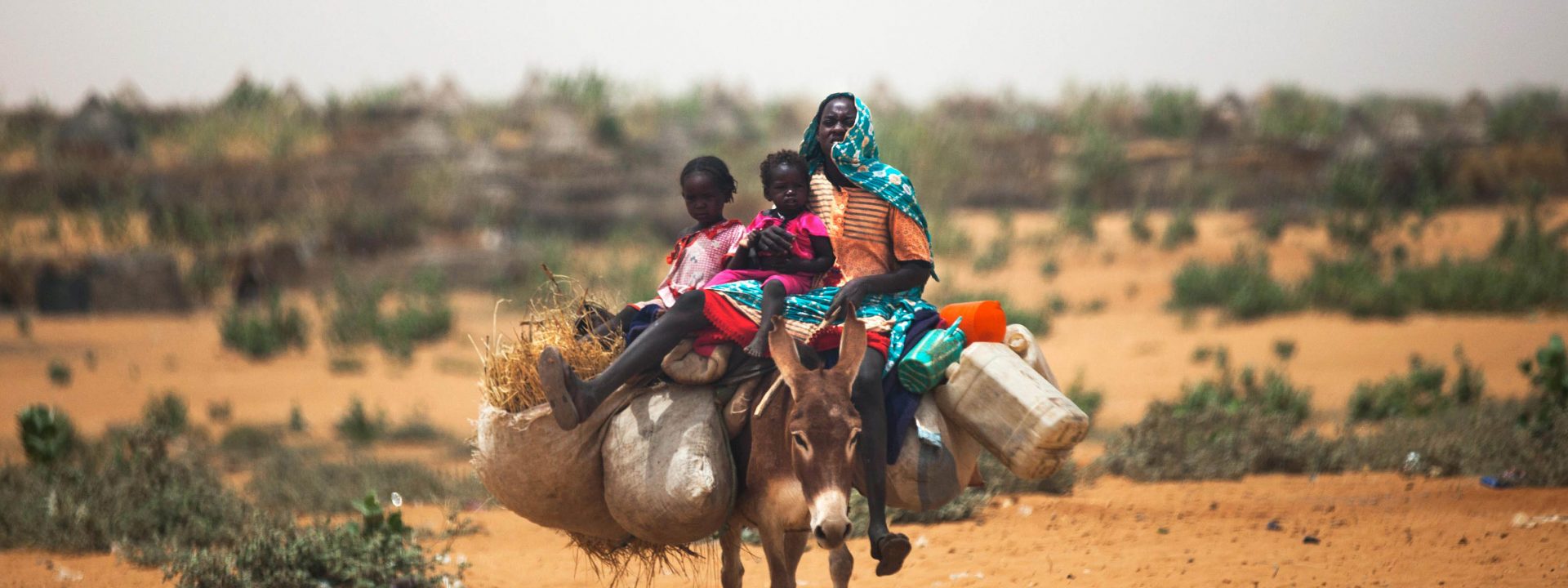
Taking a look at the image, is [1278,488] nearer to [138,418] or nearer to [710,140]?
[138,418]

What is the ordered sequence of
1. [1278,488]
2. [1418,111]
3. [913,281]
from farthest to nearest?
[1418,111] < [1278,488] < [913,281]

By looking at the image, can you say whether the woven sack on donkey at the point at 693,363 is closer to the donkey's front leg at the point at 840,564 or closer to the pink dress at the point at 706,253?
the pink dress at the point at 706,253

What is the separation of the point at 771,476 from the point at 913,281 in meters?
0.96

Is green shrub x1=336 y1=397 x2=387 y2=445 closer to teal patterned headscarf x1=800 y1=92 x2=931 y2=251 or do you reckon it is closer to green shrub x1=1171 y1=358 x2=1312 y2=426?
green shrub x1=1171 y1=358 x2=1312 y2=426

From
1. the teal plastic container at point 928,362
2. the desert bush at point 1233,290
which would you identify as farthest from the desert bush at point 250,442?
the desert bush at point 1233,290

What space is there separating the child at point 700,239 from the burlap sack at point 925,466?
975 millimetres

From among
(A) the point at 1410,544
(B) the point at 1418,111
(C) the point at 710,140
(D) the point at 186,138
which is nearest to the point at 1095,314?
(A) the point at 1410,544

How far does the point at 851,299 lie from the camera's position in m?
4.66

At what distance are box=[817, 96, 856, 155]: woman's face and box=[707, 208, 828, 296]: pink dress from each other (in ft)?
0.97

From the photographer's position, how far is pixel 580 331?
16.6ft

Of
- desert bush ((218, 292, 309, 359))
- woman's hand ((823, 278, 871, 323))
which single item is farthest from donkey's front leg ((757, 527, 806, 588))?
desert bush ((218, 292, 309, 359))

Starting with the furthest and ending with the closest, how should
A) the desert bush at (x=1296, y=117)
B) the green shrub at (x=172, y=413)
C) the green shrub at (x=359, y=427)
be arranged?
the desert bush at (x=1296, y=117) < the green shrub at (x=359, y=427) < the green shrub at (x=172, y=413)

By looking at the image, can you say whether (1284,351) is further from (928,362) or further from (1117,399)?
(928,362)

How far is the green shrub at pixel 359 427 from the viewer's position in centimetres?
Answer: 1233
